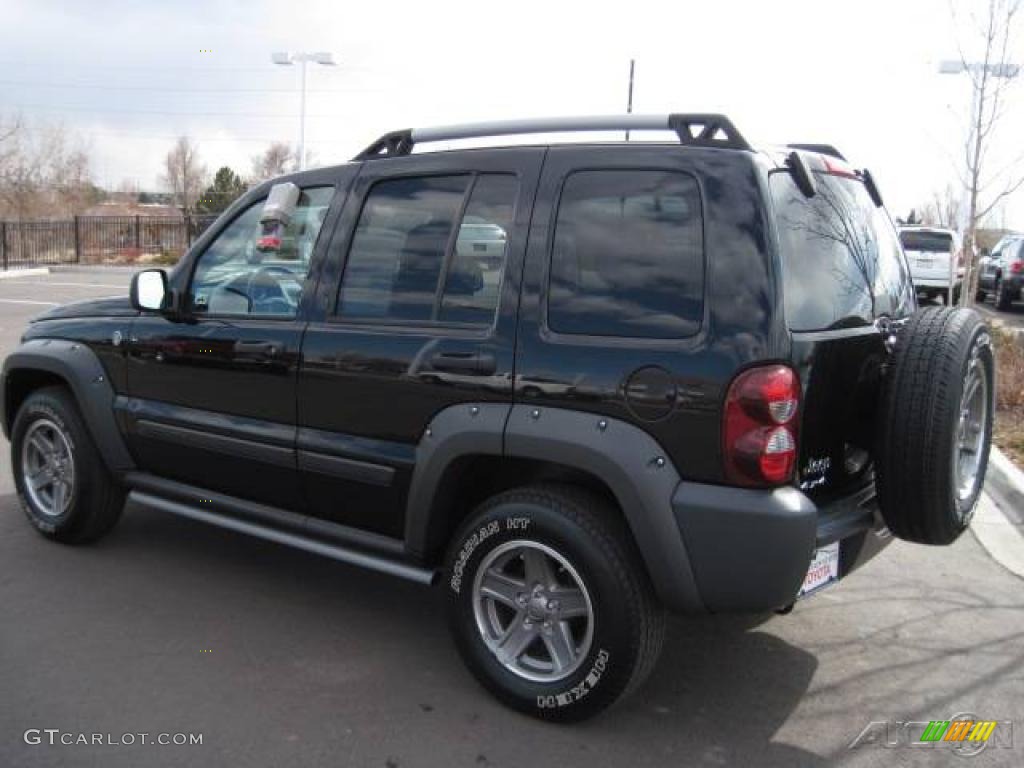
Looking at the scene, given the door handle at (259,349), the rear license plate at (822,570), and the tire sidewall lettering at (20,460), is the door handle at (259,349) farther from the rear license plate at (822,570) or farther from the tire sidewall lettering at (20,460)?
the rear license plate at (822,570)

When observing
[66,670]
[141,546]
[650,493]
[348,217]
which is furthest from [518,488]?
[141,546]

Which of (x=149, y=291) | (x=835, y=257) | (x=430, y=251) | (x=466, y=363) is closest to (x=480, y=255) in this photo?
(x=430, y=251)

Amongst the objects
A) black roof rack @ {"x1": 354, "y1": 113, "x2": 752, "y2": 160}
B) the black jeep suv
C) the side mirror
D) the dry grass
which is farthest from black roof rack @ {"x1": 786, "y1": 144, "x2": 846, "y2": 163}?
the dry grass

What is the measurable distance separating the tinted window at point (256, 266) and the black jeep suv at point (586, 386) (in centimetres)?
2

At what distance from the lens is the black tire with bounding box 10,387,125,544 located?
475 centimetres

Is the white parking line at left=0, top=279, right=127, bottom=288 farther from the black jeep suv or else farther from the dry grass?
the black jeep suv

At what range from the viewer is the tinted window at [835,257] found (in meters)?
3.05

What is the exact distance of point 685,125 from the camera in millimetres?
3154

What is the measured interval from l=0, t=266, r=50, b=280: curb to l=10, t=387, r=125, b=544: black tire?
2270 centimetres

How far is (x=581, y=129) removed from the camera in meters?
3.37

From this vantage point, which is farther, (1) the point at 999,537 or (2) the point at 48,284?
(2) the point at 48,284

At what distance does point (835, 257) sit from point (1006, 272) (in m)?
18.8

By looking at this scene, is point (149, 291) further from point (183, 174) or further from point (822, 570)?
point (183, 174)

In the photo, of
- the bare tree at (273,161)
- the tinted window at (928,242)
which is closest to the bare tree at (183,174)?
the bare tree at (273,161)
